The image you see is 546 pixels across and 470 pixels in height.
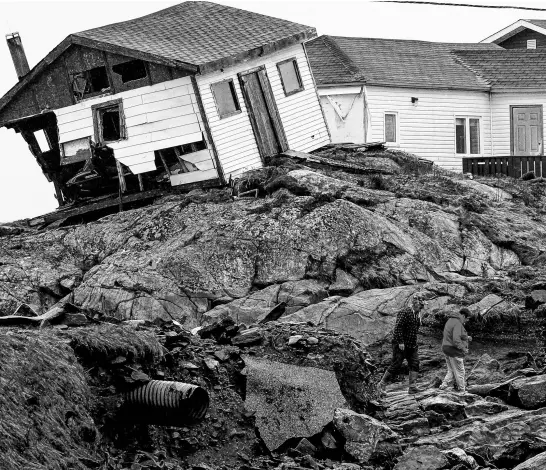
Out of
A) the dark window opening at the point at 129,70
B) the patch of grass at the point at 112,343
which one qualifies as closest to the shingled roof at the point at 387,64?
the dark window opening at the point at 129,70

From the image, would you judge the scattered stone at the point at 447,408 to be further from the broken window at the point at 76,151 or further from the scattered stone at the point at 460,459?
the broken window at the point at 76,151

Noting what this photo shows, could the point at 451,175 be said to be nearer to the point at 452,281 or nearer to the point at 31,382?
the point at 452,281

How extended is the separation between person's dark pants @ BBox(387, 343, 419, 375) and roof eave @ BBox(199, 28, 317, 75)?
1272 cm

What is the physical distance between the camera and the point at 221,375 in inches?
750

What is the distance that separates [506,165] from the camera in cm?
4325

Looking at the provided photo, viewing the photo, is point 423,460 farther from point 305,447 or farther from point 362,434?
point 305,447

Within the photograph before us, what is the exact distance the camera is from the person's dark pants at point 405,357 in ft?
73.9

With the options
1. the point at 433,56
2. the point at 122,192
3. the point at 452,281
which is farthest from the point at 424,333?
the point at 433,56

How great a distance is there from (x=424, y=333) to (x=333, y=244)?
4.32m

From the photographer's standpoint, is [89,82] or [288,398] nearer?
[288,398]

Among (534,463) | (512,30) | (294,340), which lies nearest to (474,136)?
(512,30)

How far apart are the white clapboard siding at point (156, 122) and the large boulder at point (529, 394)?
584 inches

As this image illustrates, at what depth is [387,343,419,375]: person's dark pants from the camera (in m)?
22.5

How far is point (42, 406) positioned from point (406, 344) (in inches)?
325
